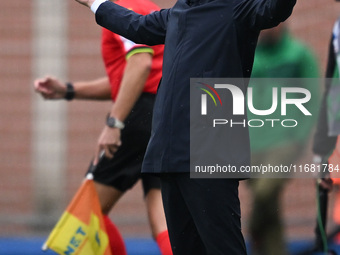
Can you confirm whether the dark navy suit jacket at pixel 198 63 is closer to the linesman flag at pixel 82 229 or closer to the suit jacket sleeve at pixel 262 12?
the suit jacket sleeve at pixel 262 12

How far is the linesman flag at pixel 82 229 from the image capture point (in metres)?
4.38

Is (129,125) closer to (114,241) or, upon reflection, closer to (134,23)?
(114,241)

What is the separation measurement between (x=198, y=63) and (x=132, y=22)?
43 centimetres

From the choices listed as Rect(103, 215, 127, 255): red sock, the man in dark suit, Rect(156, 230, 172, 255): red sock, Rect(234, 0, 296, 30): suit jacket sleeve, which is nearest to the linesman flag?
Rect(103, 215, 127, 255): red sock

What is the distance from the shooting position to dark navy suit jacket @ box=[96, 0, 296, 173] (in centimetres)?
322

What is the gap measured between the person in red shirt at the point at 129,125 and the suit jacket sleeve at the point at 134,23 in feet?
2.24

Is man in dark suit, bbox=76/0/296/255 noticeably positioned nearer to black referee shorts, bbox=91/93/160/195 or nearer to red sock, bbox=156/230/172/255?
red sock, bbox=156/230/172/255

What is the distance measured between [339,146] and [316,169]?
0.20m

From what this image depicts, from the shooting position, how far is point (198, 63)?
324cm

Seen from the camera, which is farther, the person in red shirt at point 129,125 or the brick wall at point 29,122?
the brick wall at point 29,122

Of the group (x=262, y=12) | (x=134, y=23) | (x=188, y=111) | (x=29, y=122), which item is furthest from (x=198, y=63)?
(x=29, y=122)

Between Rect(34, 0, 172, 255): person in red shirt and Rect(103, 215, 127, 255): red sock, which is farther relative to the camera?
Rect(103, 215, 127, 255): red sock

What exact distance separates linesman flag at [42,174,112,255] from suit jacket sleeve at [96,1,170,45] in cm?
122

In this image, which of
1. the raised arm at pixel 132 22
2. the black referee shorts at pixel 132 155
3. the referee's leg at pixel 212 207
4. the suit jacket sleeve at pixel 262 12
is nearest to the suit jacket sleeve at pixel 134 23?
the raised arm at pixel 132 22
